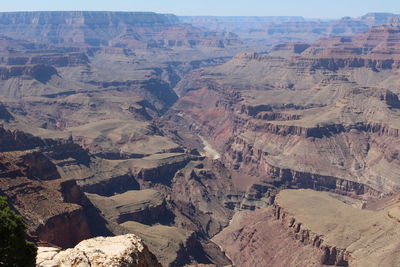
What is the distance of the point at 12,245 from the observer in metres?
24.8

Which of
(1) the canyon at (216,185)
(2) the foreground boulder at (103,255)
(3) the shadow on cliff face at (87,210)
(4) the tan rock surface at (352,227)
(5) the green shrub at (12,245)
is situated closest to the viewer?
(5) the green shrub at (12,245)

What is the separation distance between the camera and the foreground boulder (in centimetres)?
2616

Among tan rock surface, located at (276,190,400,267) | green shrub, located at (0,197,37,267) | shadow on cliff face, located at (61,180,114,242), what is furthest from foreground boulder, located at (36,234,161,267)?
tan rock surface, located at (276,190,400,267)

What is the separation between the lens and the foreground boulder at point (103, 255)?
26.2 meters

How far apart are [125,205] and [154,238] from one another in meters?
15.6

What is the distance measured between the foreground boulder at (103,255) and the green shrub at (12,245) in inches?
80.6

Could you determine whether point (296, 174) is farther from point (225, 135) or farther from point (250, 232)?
point (225, 135)

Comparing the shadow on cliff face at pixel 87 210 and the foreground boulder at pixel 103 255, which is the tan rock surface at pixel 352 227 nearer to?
the shadow on cliff face at pixel 87 210

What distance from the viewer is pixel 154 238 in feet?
263

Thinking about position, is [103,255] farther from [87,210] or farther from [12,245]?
[87,210]

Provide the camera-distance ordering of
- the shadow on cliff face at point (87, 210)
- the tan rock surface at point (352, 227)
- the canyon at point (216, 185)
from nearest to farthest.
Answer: the tan rock surface at point (352, 227) → the canyon at point (216, 185) → the shadow on cliff face at point (87, 210)

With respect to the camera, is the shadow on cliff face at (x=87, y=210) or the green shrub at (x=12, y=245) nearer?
the green shrub at (x=12, y=245)

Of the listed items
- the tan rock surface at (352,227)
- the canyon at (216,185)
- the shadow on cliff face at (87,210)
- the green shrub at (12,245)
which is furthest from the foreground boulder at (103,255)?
the tan rock surface at (352,227)

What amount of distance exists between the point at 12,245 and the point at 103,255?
15.5 feet
